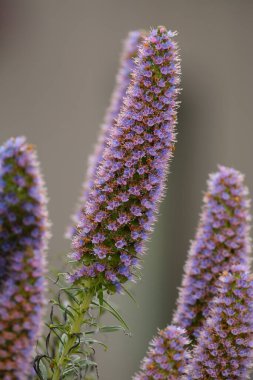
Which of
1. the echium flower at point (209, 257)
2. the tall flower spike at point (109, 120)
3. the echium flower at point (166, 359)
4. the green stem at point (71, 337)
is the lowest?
the echium flower at point (166, 359)

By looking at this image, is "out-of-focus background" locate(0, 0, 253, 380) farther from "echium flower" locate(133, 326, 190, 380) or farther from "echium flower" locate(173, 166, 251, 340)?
"echium flower" locate(133, 326, 190, 380)

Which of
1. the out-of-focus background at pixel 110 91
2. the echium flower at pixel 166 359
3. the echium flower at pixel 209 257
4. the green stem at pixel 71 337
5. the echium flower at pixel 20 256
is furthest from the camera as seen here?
the out-of-focus background at pixel 110 91

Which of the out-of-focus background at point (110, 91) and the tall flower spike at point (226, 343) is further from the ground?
the out-of-focus background at point (110, 91)

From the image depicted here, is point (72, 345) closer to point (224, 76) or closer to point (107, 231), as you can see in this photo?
point (107, 231)

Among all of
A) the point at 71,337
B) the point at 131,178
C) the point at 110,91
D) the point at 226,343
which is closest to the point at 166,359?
the point at 226,343

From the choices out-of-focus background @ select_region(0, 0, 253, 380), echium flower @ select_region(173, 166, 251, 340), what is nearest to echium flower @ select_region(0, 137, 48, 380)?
echium flower @ select_region(173, 166, 251, 340)

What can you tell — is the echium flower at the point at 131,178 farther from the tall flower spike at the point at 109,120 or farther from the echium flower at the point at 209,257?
the echium flower at the point at 209,257

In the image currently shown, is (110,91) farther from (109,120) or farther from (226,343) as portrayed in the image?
(226,343)

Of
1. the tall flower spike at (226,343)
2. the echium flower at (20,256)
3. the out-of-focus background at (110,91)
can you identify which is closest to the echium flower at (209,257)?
the tall flower spike at (226,343)
